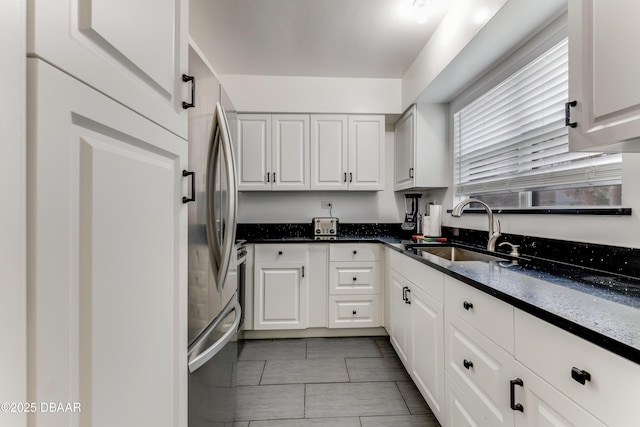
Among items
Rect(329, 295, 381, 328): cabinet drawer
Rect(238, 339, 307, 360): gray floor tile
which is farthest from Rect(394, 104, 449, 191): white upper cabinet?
Rect(238, 339, 307, 360): gray floor tile

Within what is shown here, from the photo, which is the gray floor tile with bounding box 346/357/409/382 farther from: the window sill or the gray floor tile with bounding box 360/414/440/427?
the window sill

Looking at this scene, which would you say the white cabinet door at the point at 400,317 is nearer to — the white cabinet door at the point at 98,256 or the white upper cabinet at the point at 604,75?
the white upper cabinet at the point at 604,75

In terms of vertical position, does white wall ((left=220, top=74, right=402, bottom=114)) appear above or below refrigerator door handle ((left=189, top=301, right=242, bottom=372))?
above

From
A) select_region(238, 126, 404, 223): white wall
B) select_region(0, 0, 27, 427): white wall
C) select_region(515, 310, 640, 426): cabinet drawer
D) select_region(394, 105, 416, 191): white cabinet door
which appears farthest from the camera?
select_region(238, 126, 404, 223): white wall

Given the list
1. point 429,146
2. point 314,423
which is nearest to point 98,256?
point 314,423

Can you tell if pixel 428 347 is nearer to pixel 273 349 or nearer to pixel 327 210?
pixel 273 349

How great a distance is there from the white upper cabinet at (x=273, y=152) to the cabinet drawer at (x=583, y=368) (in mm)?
2309

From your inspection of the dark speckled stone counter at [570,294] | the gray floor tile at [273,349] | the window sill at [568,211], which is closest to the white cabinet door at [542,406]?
the dark speckled stone counter at [570,294]

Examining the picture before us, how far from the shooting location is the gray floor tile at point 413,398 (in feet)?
5.55

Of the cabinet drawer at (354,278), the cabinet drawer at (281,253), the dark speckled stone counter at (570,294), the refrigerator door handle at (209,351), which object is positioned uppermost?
the dark speckled stone counter at (570,294)

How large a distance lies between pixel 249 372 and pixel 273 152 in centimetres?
191

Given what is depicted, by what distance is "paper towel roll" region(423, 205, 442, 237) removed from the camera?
2.63 meters

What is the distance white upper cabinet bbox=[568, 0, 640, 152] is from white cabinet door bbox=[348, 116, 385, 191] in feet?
6.43

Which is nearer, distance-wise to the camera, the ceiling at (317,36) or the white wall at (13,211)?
the white wall at (13,211)
